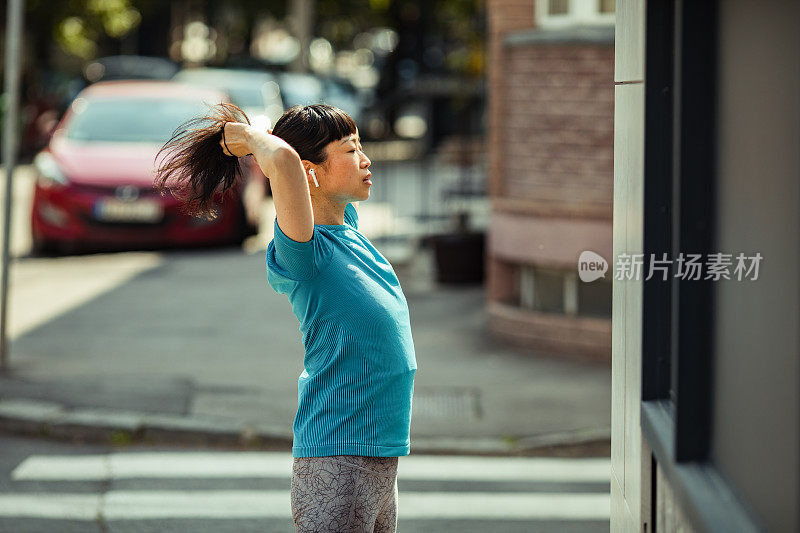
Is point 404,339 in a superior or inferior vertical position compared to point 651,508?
superior

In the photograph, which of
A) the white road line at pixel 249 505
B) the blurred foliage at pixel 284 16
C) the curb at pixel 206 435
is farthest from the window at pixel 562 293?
the blurred foliage at pixel 284 16

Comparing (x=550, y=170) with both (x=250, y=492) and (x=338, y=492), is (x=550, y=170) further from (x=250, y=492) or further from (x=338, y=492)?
(x=338, y=492)

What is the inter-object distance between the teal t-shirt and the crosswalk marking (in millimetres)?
2671

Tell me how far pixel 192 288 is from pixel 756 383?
32.3ft

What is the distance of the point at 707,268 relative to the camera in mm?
2812

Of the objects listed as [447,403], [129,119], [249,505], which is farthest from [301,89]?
[249,505]

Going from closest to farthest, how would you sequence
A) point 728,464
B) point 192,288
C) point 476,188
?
1. point 728,464
2. point 192,288
3. point 476,188

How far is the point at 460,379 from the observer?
28.2ft

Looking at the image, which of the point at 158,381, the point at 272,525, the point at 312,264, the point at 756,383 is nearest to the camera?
the point at 756,383

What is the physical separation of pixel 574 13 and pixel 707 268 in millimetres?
6856

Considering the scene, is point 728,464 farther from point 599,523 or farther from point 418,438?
point 418,438

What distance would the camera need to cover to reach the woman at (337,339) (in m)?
3.33

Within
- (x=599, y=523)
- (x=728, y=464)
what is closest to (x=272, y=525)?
(x=599, y=523)

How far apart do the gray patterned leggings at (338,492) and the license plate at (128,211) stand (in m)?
10.4
